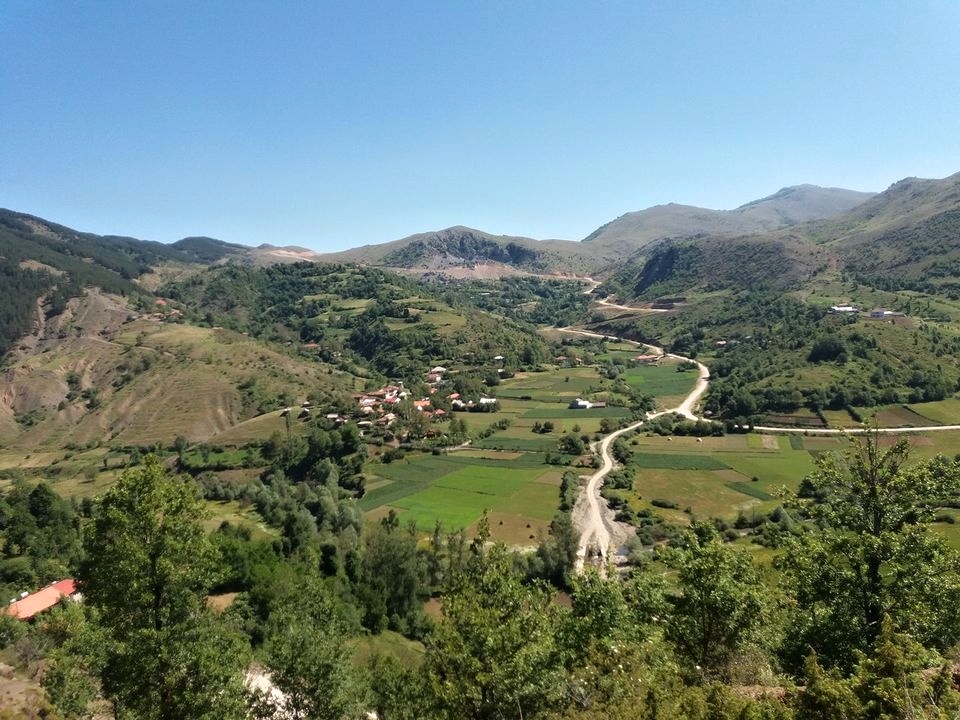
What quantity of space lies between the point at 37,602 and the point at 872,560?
61869 mm

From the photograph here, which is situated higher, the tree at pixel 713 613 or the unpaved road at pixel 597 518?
the tree at pixel 713 613

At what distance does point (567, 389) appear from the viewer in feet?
521

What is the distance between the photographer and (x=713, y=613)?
21.0 metres

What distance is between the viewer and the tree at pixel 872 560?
17.9 m

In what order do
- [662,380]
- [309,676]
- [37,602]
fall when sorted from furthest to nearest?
[662,380]
[37,602]
[309,676]

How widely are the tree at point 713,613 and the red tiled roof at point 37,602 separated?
163 ft

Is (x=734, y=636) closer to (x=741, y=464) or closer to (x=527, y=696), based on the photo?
(x=527, y=696)

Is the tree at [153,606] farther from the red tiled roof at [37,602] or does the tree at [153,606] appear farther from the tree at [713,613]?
the red tiled roof at [37,602]

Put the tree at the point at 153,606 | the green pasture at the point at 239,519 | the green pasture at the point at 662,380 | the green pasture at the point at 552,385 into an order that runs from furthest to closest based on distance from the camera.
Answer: the green pasture at the point at 552,385 → the green pasture at the point at 662,380 → the green pasture at the point at 239,519 → the tree at the point at 153,606

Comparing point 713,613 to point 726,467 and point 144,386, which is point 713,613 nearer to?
point 726,467

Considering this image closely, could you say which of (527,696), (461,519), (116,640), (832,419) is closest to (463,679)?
(527,696)

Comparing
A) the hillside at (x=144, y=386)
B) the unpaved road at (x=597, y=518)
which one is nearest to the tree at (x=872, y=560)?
the unpaved road at (x=597, y=518)

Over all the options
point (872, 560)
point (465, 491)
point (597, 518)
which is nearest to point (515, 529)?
point (597, 518)

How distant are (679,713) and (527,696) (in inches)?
212
